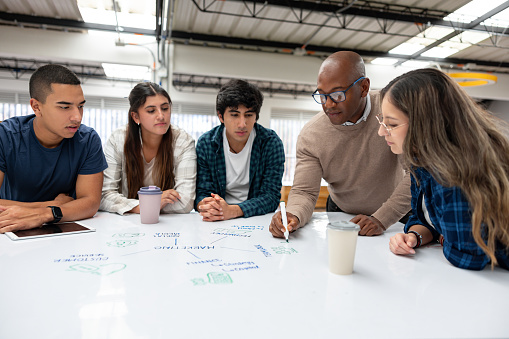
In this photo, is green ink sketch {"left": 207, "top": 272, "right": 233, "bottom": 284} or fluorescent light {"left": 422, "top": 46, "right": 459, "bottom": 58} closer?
green ink sketch {"left": 207, "top": 272, "right": 233, "bottom": 284}

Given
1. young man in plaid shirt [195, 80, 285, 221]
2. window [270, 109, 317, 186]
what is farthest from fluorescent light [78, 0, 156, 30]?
window [270, 109, 317, 186]

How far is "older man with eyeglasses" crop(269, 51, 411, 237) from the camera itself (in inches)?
70.4

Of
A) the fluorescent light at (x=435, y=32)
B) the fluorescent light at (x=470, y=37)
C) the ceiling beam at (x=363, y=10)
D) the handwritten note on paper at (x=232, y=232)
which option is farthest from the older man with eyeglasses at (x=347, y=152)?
the fluorescent light at (x=470, y=37)

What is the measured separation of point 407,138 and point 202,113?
36.0 feet

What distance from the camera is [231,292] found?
0.89 meters

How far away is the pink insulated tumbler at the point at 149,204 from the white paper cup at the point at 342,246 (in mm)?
922

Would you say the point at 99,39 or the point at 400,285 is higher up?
the point at 99,39

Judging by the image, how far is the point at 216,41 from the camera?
7.25 m

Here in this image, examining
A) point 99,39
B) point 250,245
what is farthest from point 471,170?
point 99,39

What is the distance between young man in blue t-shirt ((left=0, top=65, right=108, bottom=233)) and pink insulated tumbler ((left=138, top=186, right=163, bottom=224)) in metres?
0.31

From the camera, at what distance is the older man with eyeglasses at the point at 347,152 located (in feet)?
5.87

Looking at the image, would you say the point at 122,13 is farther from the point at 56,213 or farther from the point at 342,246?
the point at 342,246

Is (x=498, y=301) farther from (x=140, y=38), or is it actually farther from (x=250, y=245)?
(x=140, y=38)

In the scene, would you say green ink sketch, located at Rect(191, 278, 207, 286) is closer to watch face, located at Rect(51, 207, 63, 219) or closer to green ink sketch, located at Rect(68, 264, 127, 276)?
green ink sketch, located at Rect(68, 264, 127, 276)
